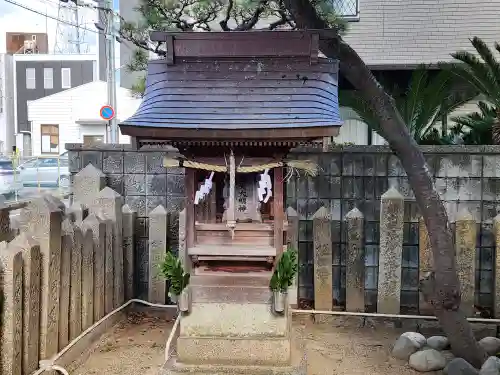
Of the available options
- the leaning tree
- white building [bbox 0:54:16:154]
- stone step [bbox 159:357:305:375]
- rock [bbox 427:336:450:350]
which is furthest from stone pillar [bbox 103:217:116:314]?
white building [bbox 0:54:16:154]

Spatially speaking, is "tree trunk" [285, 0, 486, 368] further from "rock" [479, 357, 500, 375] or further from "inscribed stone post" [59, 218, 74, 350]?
"inscribed stone post" [59, 218, 74, 350]

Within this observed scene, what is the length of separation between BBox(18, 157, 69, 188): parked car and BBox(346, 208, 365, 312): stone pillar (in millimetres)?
14623

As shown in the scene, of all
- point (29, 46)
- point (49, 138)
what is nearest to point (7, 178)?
point (49, 138)

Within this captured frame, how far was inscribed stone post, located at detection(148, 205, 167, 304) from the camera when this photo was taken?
736 cm

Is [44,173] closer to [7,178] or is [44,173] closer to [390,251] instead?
[7,178]

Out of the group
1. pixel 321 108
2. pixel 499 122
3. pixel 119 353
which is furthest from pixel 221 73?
pixel 499 122

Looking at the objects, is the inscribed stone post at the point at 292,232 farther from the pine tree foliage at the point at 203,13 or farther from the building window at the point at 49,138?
the building window at the point at 49,138

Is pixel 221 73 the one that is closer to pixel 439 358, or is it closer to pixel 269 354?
pixel 269 354

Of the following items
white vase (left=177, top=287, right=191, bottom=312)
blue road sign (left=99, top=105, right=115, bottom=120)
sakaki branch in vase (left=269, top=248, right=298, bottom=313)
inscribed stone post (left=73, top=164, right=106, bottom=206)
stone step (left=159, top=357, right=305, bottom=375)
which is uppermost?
blue road sign (left=99, top=105, right=115, bottom=120)

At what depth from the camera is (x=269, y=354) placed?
5.30m

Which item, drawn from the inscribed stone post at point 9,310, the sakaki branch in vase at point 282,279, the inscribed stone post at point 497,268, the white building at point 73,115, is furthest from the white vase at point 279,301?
the white building at point 73,115

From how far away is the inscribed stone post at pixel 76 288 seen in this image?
18.4ft

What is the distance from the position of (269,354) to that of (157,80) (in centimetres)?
307

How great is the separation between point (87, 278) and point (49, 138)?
26.5 meters
